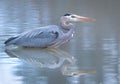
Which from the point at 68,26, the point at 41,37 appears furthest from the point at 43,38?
the point at 68,26

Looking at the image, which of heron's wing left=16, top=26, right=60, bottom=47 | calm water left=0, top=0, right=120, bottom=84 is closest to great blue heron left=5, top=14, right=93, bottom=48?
heron's wing left=16, top=26, right=60, bottom=47

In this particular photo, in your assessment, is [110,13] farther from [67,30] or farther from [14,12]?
[67,30]

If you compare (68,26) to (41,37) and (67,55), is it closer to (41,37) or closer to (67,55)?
(41,37)

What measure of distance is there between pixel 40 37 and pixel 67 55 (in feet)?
2.22

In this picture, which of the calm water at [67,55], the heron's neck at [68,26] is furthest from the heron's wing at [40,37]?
the heron's neck at [68,26]

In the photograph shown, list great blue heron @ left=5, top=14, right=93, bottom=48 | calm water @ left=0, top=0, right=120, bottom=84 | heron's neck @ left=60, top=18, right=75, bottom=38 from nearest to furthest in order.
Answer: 1. calm water @ left=0, top=0, right=120, bottom=84
2. great blue heron @ left=5, top=14, right=93, bottom=48
3. heron's neck @ left=60, top=18, right=75, bottom=38

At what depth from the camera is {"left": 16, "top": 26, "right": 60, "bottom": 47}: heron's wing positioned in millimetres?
7862

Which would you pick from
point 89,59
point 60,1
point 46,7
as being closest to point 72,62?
point 89,59

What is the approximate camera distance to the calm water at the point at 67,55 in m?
6.16

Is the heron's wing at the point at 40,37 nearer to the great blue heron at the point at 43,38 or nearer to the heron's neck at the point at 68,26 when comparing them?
the great blue heron at the point at 43,38

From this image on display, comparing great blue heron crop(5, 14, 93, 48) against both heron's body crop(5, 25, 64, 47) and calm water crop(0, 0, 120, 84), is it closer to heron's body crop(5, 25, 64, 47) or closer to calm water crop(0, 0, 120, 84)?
heron's body crop(5, 25, 64, 47)

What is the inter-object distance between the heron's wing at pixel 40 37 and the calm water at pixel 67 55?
4.8 inches

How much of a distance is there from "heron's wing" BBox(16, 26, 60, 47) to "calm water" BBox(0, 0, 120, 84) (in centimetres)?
12

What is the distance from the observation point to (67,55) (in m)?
7.48
